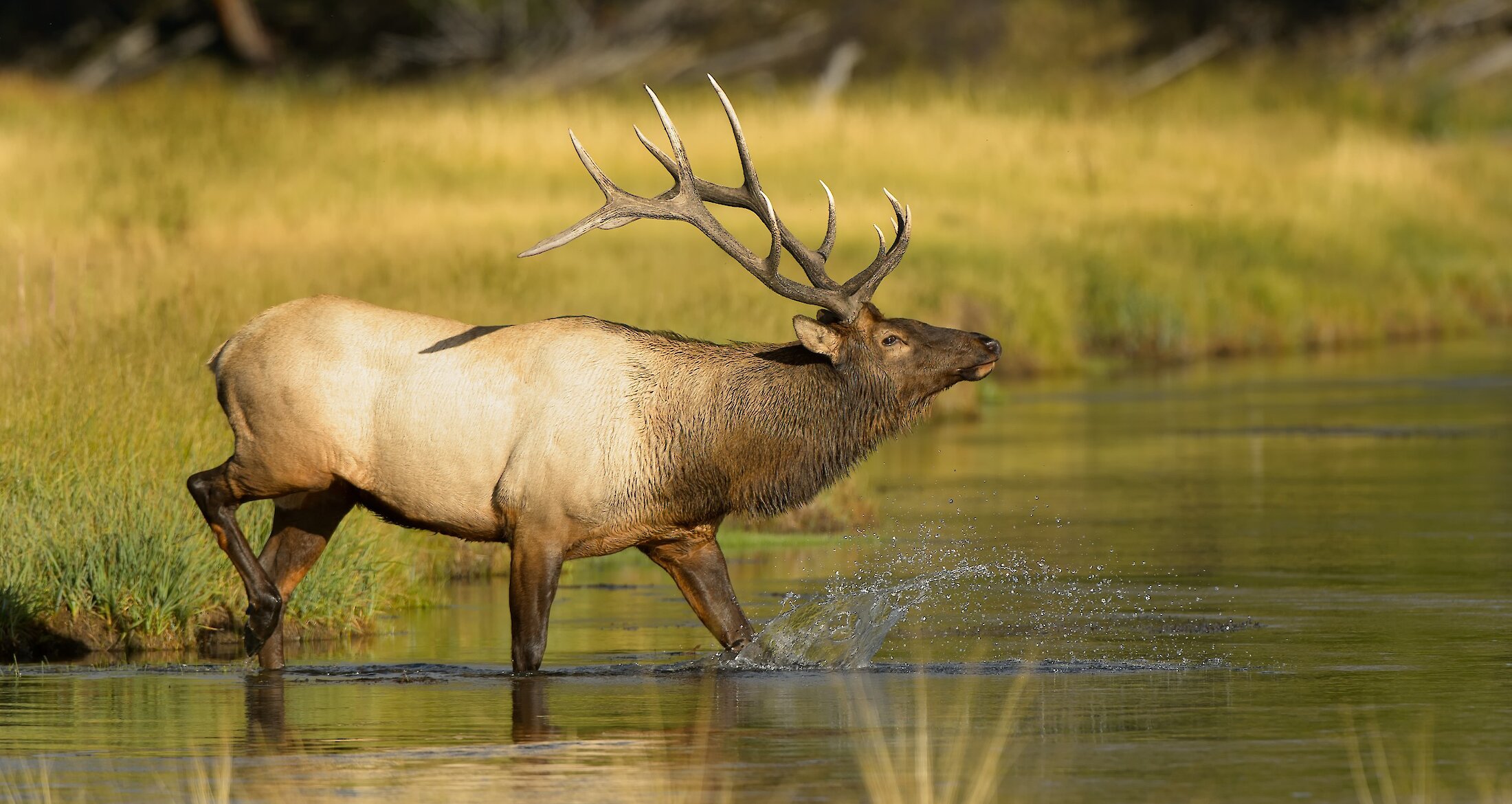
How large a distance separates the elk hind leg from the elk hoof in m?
0.38

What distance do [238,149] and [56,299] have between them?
13.3 meters

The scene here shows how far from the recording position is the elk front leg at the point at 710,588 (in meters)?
10.6

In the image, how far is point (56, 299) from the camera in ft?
52.2

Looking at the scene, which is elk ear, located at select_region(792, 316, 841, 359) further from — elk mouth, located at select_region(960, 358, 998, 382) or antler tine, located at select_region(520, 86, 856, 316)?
elk mouth, located at select_region(960, 358, 998, 382)

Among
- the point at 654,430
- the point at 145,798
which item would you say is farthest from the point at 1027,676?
the point at 145,798

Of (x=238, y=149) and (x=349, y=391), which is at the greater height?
(x=238, y=149)

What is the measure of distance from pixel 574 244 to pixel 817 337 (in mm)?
14696

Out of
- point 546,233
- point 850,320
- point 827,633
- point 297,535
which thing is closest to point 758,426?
point 850,320

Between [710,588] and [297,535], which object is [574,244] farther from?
[710,588]

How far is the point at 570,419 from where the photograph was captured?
10234 millimetres

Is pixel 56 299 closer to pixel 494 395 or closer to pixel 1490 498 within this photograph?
pixel 494 395

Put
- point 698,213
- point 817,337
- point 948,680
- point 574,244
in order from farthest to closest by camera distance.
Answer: point 574,244 < point 698,213 < point 817,337 < point 948,680

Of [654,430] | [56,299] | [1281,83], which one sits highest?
[1281,83]

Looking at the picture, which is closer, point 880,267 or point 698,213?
point 880,267
